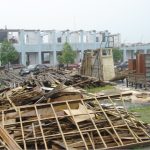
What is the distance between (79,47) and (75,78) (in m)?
52.4

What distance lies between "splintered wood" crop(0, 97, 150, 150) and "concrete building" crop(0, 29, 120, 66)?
57661mm

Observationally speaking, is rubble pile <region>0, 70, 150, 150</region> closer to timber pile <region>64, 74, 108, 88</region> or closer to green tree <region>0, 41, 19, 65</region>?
timber pile <region>64, 74, 108, 88</region>

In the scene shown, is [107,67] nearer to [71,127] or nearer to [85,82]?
[85,82]

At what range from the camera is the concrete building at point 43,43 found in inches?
2861

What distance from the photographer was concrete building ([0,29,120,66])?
7268 centimetres

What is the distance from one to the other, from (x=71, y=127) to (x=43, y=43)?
65422mm

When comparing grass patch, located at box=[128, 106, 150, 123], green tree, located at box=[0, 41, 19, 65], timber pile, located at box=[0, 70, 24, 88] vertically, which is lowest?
timber pile, located at box=[0, 70, 24, 88]

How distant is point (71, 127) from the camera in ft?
36.5

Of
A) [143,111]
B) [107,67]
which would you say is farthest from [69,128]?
[107,67]

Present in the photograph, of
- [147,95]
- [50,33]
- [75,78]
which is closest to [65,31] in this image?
[50,33]

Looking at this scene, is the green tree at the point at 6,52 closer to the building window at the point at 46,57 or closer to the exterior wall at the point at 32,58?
the exterior wall at the point at 32,58

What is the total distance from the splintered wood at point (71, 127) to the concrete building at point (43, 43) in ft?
189

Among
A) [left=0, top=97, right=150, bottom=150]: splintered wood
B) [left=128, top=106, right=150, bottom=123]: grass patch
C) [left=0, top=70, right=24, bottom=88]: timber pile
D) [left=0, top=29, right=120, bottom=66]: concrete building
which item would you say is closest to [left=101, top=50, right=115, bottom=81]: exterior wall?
[left=0, top=70, right=24, bottom=88]: timber pile

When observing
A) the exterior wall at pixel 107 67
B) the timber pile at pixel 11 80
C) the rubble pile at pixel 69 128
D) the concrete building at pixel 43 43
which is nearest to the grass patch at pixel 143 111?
the rubble pile at pixel 69 128
